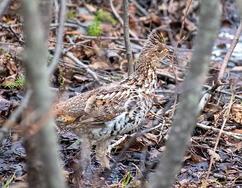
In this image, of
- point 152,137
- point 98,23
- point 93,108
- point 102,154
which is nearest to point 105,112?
point 93,108

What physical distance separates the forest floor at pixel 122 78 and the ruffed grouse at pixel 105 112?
15.6 inches

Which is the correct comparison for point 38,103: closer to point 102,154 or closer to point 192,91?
point 192,91

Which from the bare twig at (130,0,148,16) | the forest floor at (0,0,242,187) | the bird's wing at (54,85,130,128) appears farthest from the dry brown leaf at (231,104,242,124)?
the bare twig at (130,0,148,16)

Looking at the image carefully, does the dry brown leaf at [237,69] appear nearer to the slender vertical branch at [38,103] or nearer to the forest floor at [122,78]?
the forest floor at [122,78]

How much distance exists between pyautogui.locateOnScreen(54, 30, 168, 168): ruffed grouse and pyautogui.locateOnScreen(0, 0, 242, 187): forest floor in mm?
396

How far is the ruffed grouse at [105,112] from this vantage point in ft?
12.2

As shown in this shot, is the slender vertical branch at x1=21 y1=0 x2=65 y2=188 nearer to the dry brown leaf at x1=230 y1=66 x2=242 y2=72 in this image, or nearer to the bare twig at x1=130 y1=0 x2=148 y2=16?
the dry brown leaf at x1=230 y1=66 x2=242 y2=72

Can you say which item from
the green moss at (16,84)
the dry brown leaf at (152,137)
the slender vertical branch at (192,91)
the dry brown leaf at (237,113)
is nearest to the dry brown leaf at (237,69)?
the dry brown leaf at (237,113)

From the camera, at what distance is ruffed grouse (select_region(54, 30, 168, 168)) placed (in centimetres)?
373

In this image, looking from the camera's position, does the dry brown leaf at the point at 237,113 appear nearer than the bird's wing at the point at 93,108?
No

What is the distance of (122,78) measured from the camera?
5.76m

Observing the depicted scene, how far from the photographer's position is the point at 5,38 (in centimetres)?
630

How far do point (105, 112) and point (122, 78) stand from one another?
2.07m

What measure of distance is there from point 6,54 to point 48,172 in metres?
4.11
